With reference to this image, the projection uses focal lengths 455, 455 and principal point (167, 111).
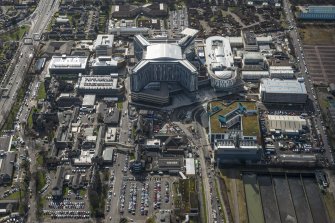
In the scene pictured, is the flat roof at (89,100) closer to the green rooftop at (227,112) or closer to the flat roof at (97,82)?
the flat roof at (97,82)

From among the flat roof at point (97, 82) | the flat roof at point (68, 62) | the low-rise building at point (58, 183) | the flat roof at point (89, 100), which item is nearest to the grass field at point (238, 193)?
the low-rise building at point (58, 183)

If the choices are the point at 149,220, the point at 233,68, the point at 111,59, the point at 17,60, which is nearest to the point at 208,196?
the point at 149,220

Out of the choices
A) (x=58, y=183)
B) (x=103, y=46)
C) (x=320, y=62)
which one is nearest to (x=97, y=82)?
(x=103, y=46)

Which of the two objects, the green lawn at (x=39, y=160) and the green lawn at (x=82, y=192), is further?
the green lawn at (x=39, y=160)

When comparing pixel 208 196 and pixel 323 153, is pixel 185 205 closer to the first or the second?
pixel 208 196

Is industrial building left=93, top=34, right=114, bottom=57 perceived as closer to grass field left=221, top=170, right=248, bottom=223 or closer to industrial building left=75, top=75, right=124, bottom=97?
industrial building left=75, top=75, right=124, bottom=97
